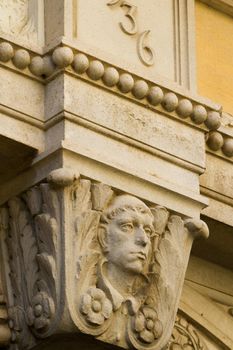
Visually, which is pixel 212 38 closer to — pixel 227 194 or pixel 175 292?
pixel 227 194

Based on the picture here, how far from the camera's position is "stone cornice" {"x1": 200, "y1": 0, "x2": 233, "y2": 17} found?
32.3ft

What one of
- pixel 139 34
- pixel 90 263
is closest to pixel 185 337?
pixel 90 263

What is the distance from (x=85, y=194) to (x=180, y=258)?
635 mm

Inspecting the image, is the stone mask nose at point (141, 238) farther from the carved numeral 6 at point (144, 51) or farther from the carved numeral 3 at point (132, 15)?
the carved numeral 3 at point (132, 15)

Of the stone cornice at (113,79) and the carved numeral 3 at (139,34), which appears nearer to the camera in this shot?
the stone cornice at (113,79)

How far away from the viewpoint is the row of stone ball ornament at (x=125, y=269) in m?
8.38

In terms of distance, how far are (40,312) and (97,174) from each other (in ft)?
2.27

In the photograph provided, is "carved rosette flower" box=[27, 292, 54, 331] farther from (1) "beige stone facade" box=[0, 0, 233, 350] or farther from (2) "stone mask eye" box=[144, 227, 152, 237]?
(2) "stone mask eye" box=[144, 227, 152, 237]

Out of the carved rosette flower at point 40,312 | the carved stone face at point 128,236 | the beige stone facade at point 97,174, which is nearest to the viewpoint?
the carved rosette flower at point 40,312

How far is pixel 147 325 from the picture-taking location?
8617 mm

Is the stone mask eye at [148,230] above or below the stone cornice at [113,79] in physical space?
below

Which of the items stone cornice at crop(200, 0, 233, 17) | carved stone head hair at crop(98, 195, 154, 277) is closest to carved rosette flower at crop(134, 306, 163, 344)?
carved stone head hair at crop(98, 195, 154, 277)

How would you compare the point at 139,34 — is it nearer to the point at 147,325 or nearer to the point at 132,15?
the point at 132,15

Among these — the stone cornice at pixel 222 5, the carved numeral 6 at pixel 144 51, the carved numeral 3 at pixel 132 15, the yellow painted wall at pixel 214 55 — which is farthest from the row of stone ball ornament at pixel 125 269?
the stone cornice at pixel 222 5
